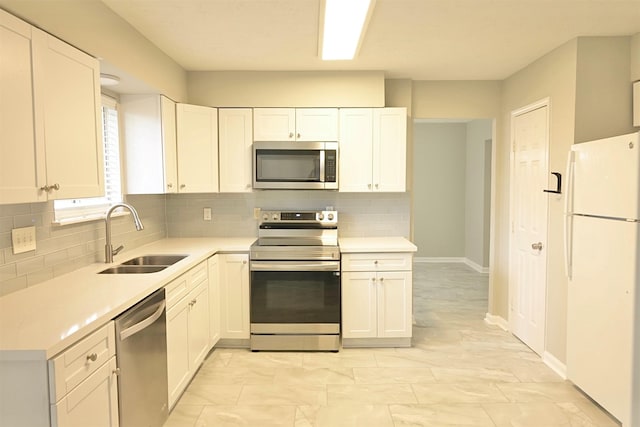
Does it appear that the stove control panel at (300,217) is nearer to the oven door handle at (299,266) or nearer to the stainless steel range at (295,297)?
the stainless steel range at (295,297)

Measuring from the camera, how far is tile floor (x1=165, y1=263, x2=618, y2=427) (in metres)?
2.52

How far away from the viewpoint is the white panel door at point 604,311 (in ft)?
7.48

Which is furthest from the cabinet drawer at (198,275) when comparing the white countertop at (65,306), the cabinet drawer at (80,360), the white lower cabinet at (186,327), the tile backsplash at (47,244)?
the cabinet drawer at (80,360)

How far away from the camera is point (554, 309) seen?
3.17 m

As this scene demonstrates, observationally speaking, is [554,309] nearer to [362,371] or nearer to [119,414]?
[362,371]

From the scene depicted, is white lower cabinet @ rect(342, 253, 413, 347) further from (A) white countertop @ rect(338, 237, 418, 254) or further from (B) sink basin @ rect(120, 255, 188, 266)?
(B) sink basin @ rect(120, 255, 188, 266)

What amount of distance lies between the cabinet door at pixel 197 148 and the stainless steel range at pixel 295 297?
0.79 m

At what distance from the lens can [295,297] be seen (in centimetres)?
346

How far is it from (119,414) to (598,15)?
3.50 meters

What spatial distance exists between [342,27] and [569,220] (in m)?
2.03

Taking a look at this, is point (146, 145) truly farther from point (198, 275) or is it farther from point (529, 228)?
point (529, 228)

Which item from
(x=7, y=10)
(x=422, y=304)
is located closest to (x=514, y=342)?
(x=422, y=304)

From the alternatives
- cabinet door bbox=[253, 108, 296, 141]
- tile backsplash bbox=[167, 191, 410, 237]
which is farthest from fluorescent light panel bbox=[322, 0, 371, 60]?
tile backsplash bbox=[167, 191, 410, 237]

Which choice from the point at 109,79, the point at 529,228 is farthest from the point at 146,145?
the point at 529,228
